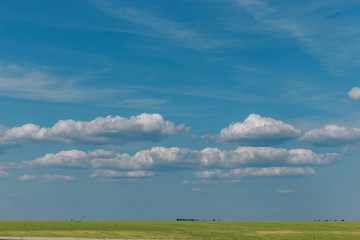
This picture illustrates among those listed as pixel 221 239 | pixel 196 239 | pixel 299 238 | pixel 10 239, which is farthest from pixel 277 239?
pixel 10 239

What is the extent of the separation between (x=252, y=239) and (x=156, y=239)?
10006 millimetres

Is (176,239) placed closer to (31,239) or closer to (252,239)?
(252,239)

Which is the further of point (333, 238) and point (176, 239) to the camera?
point (333, 238)

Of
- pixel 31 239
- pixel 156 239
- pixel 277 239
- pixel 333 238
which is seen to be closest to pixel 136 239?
pixel 156 239

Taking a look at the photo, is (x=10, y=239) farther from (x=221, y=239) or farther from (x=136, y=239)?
(x=221, y=239)

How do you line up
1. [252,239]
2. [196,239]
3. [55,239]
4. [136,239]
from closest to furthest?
[55,239] < [136,239] < [196,239] < [252,239]

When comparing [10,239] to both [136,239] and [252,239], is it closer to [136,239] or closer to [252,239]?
[136,239]

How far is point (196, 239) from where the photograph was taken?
37.6 m

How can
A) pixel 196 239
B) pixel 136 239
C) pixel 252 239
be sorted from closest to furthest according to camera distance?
pixel 136 239, pixel 196 239, pixel 252 239

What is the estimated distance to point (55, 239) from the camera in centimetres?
3059

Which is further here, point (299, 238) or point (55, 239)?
point (299, 238)

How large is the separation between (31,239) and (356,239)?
103 feet

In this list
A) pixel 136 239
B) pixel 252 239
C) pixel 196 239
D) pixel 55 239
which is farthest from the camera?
pixel 252 239

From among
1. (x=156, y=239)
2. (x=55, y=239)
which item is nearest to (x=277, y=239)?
(x=156, y=239)
